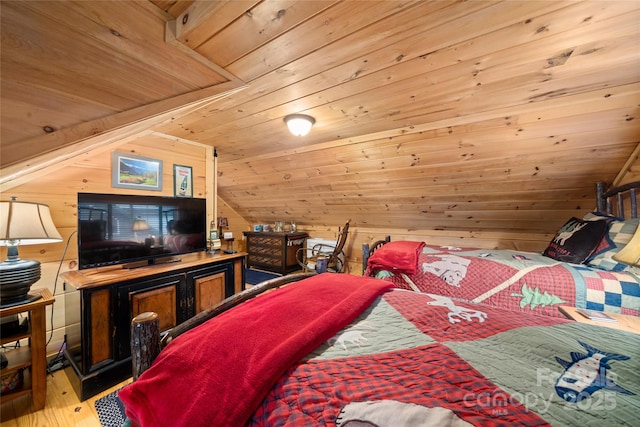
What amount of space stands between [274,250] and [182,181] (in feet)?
7.33

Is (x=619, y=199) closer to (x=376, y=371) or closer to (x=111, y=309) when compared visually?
(x=376, y=371)

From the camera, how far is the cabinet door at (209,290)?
231 cm

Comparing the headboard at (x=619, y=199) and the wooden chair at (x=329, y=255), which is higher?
the headboard at (x=619, y=199)

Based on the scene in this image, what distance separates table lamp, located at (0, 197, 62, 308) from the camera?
1418 millimetres

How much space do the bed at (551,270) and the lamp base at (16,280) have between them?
2.50 metres

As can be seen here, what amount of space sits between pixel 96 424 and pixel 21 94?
72.3 inches

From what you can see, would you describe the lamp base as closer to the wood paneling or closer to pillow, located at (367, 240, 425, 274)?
the wood paneling

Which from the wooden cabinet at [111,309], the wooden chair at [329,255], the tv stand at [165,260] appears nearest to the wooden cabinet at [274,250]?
the wooden chair at [329,255]

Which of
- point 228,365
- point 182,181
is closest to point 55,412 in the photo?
point 228,365

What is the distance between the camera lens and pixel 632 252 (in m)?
1.64

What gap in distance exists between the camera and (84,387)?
166 cm

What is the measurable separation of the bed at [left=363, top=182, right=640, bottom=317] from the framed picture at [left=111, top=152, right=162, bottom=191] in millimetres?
2391

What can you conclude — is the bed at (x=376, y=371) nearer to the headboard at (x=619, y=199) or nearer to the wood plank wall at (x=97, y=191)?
the wood plank wall at (x=97, y=191)

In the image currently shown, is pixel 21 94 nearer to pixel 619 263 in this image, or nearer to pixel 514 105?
pixel 514 105
